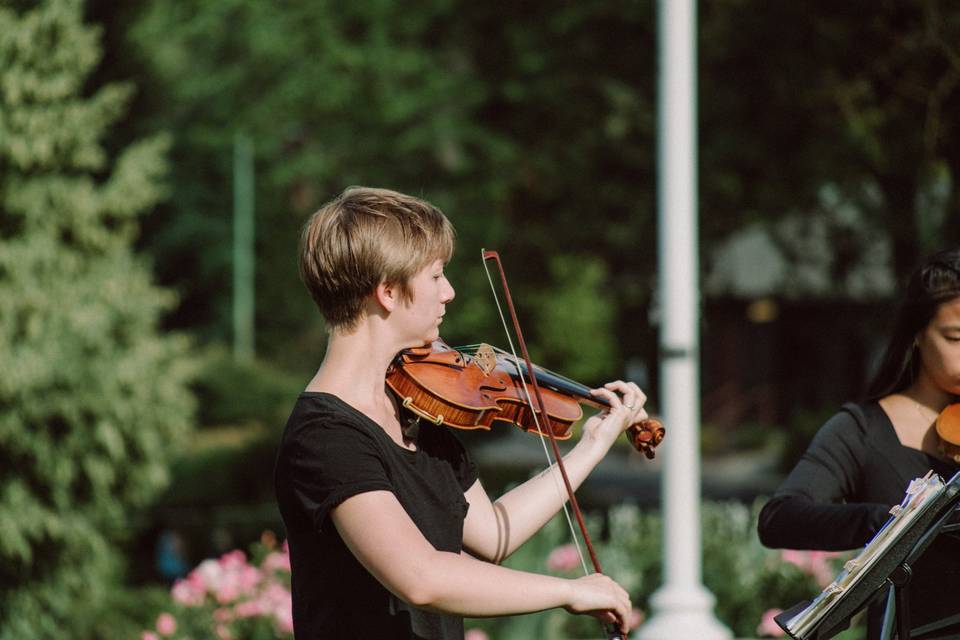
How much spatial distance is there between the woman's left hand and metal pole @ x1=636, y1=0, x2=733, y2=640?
202cm

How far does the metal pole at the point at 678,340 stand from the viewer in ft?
15.3

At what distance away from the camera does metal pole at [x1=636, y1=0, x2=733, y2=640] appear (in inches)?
183

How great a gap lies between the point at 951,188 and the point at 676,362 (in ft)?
14.9

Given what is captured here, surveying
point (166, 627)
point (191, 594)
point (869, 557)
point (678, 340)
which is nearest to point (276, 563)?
point (191, 594)

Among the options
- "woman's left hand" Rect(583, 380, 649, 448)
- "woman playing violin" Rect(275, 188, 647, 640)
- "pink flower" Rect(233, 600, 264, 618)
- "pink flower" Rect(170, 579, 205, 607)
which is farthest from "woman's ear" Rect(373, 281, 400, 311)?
"pink flower" Rect(170, 579, 205, 607)

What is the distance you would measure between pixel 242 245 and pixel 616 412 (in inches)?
1178

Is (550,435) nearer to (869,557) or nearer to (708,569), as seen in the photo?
(869,557)

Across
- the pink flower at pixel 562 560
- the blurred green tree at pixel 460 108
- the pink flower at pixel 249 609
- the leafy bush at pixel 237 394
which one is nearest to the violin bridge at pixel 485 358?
the pink flower at pixel 249 609

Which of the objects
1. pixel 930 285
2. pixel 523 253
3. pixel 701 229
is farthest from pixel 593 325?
pixel 930 285

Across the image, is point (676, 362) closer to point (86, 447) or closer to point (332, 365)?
point (332, 365)

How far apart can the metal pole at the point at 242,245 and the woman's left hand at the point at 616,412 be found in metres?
28.9

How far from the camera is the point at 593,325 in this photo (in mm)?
30281

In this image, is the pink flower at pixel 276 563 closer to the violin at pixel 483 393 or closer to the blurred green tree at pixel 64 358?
the violin at pixel 483 393

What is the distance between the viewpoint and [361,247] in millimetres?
2137
